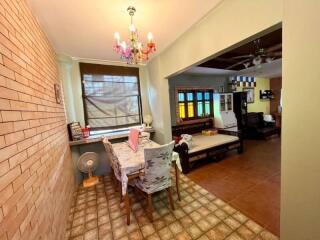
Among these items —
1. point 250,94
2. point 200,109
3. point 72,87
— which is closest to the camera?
point 72,87

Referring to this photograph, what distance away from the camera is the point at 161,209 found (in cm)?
206

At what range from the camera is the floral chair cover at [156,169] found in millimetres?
1740

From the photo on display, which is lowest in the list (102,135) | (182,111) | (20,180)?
(102,135)

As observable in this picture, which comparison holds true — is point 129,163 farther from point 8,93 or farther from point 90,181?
point 90,181

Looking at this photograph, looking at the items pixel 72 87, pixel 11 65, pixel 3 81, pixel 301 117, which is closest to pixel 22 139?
pixel 3 81

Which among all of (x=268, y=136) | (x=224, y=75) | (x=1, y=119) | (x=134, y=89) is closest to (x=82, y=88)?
(x=134, y=89)

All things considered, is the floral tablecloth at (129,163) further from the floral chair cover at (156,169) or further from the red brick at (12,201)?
the red brick at (12,201)

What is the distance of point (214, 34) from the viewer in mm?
1713

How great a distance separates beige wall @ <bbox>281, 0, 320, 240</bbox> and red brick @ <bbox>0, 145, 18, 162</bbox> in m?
1.88

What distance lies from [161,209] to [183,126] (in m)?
2.74

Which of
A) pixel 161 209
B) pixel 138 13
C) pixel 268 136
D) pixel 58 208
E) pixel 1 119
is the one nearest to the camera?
pixel 1 119

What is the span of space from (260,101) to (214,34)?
625 centimetres

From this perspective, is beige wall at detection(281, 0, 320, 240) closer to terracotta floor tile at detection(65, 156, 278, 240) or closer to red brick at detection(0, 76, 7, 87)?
terracotta floor tile at detection(65, 156, 278, 240)

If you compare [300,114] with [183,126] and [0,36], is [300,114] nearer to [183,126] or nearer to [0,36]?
[0,36]
